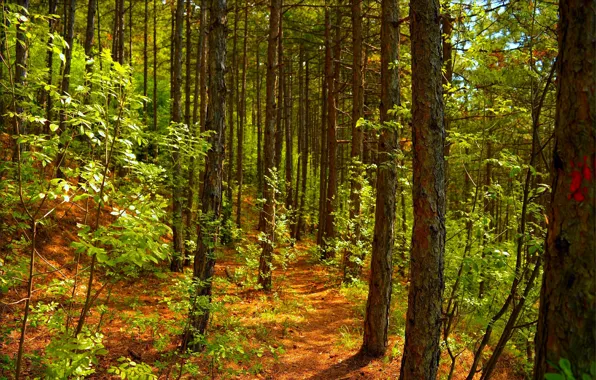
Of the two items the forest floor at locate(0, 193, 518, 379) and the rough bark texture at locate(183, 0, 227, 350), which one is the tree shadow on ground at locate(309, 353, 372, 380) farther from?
the rough bark texture at locate(183, 0, 227, 350)

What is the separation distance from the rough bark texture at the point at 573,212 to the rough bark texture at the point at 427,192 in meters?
1.70

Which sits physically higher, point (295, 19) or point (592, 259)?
point (295, 19)

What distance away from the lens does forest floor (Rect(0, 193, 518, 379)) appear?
5121mm

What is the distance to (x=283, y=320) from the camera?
858 centimetres

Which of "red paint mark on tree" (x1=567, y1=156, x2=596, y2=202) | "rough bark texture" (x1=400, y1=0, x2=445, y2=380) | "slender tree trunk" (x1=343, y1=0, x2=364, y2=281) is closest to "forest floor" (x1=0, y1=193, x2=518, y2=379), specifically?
"slender tree trunk" (x1=343, y1=0, x2=364, y2=281)

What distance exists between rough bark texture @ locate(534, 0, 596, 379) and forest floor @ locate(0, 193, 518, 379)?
3.18 m

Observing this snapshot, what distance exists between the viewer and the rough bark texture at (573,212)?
184cm

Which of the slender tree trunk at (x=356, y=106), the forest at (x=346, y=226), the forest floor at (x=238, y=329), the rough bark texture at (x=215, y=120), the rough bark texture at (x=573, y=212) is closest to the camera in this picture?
the rough bark texture at (x=573, y=212)

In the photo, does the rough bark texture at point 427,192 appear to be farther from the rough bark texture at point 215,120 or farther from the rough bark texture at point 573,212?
the rough bark texture at point 215,120

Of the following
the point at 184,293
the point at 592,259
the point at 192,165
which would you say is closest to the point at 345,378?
the point at 184,293

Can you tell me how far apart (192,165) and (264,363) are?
5.14m

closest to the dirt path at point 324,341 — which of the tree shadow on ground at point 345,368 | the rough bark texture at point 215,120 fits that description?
the tree shadow on ground at point 345,368

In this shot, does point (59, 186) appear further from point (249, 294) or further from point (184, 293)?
point (249, 294)

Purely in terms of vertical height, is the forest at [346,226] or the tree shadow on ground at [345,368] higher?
the forest at [346,226]
